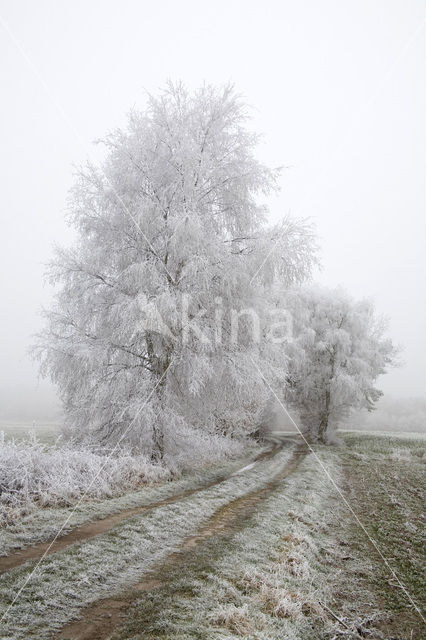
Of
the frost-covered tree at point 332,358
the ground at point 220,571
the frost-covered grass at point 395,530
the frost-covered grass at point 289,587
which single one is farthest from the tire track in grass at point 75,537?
the frost-covered tree at point 332,358

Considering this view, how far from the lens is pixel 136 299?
38.0 ft

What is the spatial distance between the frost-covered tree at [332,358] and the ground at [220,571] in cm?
2062

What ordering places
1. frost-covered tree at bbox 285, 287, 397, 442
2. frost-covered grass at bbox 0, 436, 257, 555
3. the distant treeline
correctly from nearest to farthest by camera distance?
frost-covered grass at bbox 0, 436, 257, 555 → frost-covered tree at bbox 285, 287, 397, 442 → the distant treeline

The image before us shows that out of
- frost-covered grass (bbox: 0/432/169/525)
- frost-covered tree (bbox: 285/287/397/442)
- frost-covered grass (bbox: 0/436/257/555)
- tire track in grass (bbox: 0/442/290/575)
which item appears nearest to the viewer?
tire track in grass (bbox: 0/442/290/575)

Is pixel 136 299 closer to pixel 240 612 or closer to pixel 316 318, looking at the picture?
pixel 240 612

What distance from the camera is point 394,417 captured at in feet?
185

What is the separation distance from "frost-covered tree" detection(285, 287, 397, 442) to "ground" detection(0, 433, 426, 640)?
20.6 metres

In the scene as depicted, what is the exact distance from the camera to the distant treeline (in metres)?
52.3

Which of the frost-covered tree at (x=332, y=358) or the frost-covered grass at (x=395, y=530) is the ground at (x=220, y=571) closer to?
the frost-covered grass at (x=395, y=530)

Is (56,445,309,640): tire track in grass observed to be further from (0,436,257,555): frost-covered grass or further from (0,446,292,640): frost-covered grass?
(0,436,257,555): frost-covered grass

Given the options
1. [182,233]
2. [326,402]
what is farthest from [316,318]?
[182,233]

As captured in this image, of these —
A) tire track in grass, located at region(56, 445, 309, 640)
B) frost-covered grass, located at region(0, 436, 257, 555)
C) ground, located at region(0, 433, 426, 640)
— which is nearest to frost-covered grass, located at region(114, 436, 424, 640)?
ground, located at region(0, 433, 426, 640)

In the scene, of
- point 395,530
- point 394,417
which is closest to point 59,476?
point 395,530

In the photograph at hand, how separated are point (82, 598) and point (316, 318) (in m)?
30.6
